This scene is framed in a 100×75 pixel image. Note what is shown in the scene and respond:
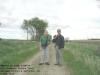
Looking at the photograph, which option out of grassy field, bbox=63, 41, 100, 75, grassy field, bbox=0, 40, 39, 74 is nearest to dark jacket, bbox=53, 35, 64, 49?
grassy field, bbox=63, 41, 100, 75

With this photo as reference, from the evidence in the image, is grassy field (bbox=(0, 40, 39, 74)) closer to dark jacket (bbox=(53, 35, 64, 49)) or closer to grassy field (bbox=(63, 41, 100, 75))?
dark jacket (bbox=(53, 35, 64, 49))

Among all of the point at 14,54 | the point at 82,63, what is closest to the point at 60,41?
the point at 82,63

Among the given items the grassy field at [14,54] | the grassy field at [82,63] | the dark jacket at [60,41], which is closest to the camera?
the grassy field at [82,63]

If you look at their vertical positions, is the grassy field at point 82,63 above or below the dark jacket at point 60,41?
below

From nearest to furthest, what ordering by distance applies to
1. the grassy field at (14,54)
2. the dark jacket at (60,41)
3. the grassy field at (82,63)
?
the grassy field at (82,63) < the dark jacket at (60,41) < the grassy field at (14,54)

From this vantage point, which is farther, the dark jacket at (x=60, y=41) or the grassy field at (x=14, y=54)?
the grassy field at (x=14, y=54)

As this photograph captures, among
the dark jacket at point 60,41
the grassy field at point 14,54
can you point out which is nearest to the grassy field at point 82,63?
the dark jacket at point 60,41

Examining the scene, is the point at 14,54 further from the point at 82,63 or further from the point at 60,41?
the point at 82,63

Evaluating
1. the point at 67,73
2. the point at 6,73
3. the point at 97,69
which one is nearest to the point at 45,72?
the point at 67,73

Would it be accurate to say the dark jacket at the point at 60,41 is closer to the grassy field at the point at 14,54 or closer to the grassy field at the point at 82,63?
the grassy field at the point at 82,63

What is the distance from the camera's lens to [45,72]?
7.34m

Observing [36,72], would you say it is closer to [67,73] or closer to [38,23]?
[67,73]

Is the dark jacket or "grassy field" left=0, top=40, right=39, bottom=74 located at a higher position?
the dark jacket

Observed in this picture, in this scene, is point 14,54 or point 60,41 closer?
point 60,41
